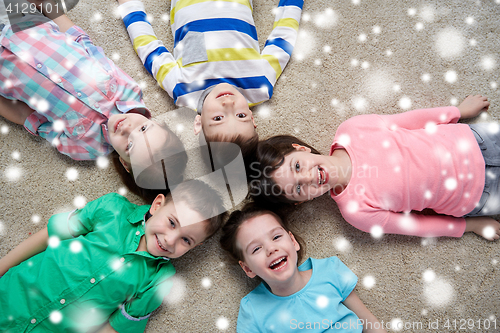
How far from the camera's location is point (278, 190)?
881 millimetres

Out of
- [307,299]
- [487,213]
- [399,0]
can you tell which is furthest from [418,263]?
[399,0]

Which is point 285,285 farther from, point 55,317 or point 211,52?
point 211,52

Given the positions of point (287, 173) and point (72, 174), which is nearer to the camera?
point (287, 173)

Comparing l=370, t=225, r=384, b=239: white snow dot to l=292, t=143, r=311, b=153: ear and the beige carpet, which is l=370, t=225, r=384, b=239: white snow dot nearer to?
the beige carpet

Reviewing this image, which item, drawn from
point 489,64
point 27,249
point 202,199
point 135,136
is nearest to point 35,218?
point 27,249

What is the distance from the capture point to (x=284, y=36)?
1.04 meters

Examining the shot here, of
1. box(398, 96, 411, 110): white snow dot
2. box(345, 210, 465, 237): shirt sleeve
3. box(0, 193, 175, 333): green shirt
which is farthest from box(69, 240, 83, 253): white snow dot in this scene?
box(398, 96, 411, 110): white snow dot

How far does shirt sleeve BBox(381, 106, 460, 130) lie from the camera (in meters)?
0.95

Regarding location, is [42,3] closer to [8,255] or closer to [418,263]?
[8,255]

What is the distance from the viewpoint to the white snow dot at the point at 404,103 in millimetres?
1041

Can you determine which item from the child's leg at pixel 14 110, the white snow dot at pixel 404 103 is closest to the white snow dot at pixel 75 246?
the child's leg at pixel 14 110

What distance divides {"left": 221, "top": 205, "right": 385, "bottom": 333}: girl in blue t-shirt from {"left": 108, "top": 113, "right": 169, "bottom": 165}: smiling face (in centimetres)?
33

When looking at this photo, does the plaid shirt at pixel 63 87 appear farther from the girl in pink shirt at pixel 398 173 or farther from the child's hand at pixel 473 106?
the child's hand at pixel 473 106

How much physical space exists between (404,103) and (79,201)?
3.88 feet
